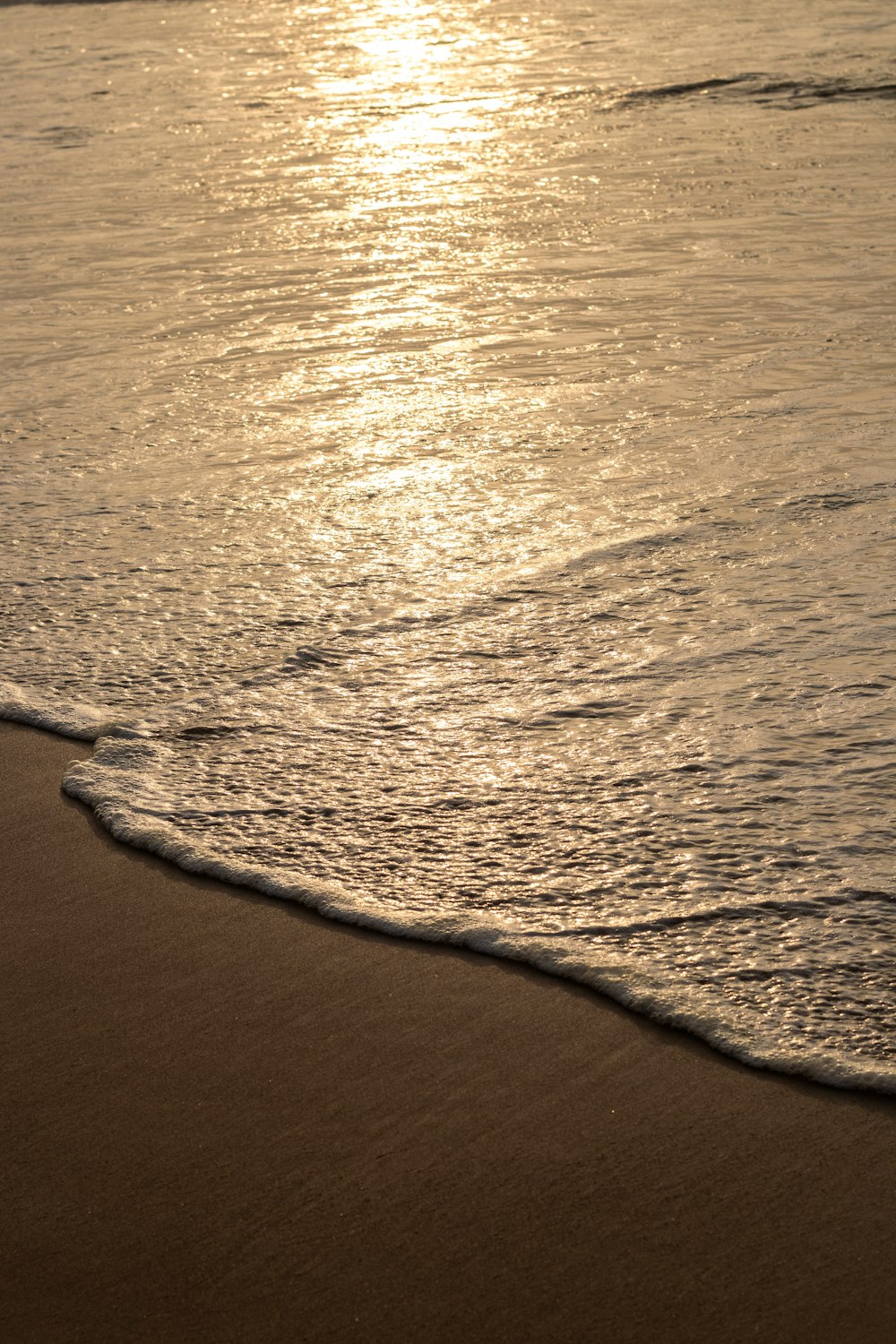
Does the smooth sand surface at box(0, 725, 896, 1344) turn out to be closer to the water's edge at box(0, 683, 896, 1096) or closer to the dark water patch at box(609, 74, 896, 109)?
the water's edge at box(0, 683, 896, 1096)

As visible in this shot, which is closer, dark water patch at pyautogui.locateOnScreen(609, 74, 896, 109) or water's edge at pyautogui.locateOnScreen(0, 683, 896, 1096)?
water's edge at pyautogui.locateOnScreen(0, 683, 896, 1096)

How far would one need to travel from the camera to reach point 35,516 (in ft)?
16.1

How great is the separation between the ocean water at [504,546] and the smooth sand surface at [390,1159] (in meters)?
0.13

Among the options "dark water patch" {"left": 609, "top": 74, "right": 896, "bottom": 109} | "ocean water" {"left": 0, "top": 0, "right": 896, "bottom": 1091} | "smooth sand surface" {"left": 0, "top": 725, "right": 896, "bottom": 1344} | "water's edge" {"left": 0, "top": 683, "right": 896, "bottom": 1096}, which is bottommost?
"dark water patch" {"left": 609, "top": 74, "right": 896, "bottom": 109}

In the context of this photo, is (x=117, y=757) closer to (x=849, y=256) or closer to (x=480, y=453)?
(x=480, y=453)

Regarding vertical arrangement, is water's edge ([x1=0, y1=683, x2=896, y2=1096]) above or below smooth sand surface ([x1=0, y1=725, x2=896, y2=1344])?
below

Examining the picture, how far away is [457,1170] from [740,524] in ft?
8.73

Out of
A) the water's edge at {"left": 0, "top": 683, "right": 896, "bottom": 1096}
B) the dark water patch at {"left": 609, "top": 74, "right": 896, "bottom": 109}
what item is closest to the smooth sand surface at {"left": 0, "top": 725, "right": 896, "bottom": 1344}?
the water's edge at {"left": 0, "top": 683, "right": 896, "bottom": 1096}

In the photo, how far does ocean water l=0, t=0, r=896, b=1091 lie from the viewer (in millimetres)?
2910

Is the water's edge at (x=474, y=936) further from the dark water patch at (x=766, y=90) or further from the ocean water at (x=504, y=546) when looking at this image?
the dark water patch at (x=766, y=90)

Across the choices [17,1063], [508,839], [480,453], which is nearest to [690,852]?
[508,839]

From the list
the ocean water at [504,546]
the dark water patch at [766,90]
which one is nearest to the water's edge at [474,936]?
the ocean water at [504,546]

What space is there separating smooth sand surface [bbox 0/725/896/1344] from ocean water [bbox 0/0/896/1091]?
0.13 metres

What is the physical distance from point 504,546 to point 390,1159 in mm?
2433
